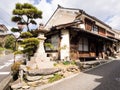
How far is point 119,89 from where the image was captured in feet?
27.5

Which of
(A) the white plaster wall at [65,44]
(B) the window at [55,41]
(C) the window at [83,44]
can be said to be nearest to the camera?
(A) the white plaster wall at [65,44]

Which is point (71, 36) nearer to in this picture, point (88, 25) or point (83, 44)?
point (83, 44)

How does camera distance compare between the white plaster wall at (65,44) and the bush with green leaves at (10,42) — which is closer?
the white plaster wall at (65,44)

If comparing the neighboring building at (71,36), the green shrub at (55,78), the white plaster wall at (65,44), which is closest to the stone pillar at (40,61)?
the green shrub at (55,78)

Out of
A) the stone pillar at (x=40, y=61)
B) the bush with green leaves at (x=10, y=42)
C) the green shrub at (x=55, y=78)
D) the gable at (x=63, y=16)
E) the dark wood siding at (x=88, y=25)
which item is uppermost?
the gable at (x=63, y=16)

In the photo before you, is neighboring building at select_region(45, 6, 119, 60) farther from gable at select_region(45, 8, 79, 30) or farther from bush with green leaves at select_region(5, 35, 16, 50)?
bush with green leaves at select_region(5, 35, 16, 50)

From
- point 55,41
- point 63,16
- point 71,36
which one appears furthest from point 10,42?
point 71,36

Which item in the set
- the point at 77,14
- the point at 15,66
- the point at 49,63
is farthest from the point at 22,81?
the point at 77,14

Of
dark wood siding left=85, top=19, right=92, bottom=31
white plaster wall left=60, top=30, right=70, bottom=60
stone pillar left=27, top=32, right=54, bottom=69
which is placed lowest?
stone pillar left=27, top=32, right=54, bottom=69

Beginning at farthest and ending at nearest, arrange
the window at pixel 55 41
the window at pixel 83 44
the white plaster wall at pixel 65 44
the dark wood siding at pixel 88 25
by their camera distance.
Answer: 1. the dark wood siding at pixel 88 25
2. the window at pixel 83 44
3. the window at pixel 55 41
4. the white plaster wall at pixel 65 44

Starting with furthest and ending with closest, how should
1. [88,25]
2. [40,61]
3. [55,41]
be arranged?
1. [88,25]
2. [55,41]
3. [40,61]

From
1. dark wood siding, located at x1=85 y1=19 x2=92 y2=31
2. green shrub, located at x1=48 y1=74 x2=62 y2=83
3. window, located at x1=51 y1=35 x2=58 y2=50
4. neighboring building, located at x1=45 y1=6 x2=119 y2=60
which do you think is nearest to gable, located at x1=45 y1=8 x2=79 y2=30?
neighboring building, located at x1=45 y1=6 x2=119 y2=60

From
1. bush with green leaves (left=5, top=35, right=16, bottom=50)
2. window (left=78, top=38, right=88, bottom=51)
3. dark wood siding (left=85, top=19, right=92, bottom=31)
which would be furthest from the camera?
bush with green leaves (left=5, top=35, right=16, bottom=50)

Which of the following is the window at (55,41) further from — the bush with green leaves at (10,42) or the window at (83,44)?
the bush with green leaves at (10,42)
